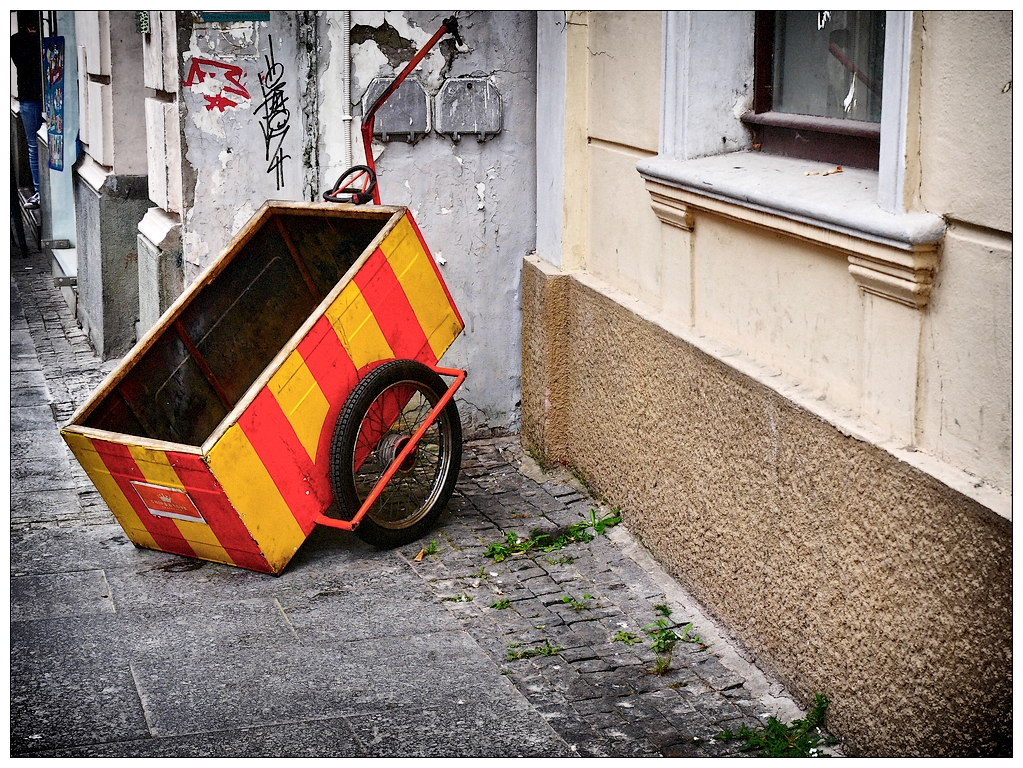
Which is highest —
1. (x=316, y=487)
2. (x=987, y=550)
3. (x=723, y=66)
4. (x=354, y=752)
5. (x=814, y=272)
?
(x=723, y=66)

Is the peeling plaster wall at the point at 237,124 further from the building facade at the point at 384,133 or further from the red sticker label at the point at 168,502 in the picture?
the red sticker label at the point at 168,502

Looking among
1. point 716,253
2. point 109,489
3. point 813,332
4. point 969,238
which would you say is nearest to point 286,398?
point 109,489

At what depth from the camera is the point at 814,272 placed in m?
3.87

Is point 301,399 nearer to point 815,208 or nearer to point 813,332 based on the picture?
point 813,332

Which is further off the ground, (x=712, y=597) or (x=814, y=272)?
(x=814, y=272)

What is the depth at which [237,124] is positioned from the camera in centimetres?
646

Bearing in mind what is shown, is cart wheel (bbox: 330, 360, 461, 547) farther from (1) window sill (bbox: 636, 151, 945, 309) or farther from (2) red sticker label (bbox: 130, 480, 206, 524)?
(1) window sill (bbox: 636, 151, 945, 309)

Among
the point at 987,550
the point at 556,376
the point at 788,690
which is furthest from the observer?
the point at 556,376

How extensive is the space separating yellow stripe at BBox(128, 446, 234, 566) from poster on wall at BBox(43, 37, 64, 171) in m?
6.25

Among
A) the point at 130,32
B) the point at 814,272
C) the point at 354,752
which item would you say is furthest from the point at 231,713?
the point at 130,32

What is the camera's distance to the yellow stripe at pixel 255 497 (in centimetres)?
461

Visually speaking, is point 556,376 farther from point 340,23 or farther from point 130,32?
point 130,32

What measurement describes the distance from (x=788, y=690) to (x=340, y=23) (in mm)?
4114

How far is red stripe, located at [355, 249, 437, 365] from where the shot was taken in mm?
5160
